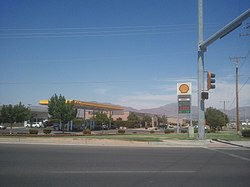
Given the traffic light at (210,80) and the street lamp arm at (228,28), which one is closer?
the street lamp arm at (228,28)

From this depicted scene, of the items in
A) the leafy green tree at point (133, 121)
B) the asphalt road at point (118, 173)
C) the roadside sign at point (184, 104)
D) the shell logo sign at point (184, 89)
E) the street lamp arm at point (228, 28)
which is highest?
the street lamp arm at point (228, 28)

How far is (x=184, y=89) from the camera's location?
1361 inches

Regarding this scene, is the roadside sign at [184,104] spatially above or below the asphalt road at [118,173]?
above

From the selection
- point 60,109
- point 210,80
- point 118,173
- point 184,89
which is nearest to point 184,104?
point 184,89

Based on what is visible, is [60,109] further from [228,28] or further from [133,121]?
[133,121]

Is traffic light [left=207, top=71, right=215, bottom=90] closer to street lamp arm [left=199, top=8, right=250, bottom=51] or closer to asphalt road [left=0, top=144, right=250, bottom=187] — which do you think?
street lamp arm [left=199, top=8, right=250, bottom=51]

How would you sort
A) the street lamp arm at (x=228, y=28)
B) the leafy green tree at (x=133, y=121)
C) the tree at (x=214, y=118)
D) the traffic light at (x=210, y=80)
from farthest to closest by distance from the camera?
the leafy green tree at (x=133, y=121) < the tree at (x=214, y=118) < the traffic light at (x=210, y=80) < the street lamp arm at (x=228, y=28)

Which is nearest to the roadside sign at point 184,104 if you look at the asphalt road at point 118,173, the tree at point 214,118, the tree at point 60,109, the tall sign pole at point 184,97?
the tall sign pole at point 184,97

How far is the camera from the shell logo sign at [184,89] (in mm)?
34344

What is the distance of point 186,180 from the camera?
999 cm

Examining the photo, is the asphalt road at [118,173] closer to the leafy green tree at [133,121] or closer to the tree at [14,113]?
the tree at [14,113]

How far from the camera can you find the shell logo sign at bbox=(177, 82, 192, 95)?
34344 mm

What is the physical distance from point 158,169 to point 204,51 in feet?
58.1

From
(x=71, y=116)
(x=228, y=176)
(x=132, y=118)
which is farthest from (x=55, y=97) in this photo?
(x=132, y=118)
